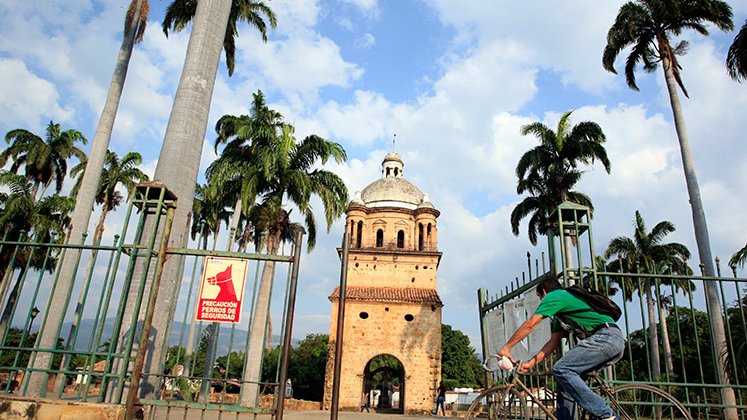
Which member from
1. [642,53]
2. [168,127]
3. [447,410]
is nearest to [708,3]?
[642,53]

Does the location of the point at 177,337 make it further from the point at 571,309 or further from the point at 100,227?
the point at 571,309

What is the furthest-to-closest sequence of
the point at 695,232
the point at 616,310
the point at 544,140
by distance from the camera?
the point at 544,140
the point at 695,232
the point at 616,310

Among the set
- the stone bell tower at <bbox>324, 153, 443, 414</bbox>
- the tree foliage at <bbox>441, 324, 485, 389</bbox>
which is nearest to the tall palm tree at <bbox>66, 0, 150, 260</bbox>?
the stone bell tower at <bbox>324, 153, 443, 414</bbox>

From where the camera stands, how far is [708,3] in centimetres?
1574

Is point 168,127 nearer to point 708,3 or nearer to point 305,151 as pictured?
point 305,151

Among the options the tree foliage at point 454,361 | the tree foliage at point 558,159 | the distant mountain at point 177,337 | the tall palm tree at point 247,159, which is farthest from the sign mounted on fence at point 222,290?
the tree foliage at point 454,361

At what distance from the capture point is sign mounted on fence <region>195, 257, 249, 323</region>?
5.40 m

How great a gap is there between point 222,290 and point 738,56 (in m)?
15.2

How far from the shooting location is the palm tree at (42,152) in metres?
25.2

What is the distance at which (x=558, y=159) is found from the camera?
21.7 m

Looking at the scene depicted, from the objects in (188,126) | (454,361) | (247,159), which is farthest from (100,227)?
(454,361)

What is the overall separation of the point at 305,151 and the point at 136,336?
13262 mm

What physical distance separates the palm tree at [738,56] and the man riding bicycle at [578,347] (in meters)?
13.1

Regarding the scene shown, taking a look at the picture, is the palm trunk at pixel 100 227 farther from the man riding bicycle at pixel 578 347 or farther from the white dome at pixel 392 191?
the man riding bicycle at pixel 578 347
